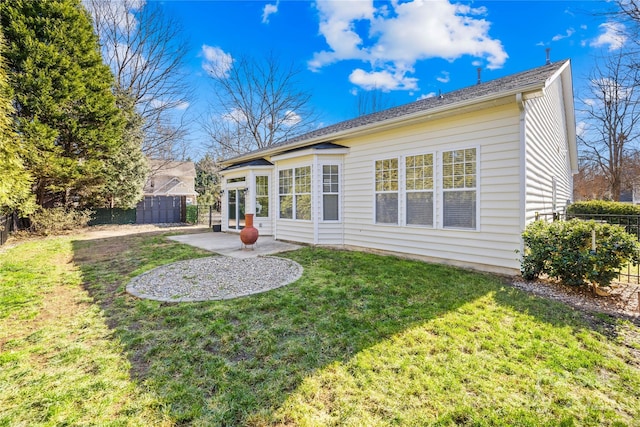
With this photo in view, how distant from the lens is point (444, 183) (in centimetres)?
653

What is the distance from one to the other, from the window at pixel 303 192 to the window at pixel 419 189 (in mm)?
3218

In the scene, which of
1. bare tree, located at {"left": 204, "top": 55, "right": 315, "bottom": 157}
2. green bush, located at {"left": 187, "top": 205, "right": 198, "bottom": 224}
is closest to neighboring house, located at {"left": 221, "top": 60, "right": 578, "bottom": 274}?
green bush, located at {"left": 187, "top": 205, "right": 198, "bottom": 224}

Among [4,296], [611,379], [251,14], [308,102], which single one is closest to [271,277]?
[4,296]

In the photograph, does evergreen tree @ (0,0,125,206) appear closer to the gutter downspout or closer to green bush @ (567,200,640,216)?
the gutter downspout

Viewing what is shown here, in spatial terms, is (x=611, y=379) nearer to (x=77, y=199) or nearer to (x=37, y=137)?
(x=37, y=137)

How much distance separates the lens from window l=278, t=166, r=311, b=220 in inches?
367

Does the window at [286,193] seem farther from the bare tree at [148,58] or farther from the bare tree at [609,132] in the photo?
the bare tree at [609,132]

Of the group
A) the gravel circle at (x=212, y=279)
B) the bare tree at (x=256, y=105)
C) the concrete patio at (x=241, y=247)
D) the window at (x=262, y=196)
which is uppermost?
the bare tree at (x=256, y=105)

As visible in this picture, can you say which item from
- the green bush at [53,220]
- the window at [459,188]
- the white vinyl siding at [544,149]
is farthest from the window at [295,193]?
the green bush at [53,220]

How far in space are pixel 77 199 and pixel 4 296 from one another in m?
12.6

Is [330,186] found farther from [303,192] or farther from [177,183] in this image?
[177,183]

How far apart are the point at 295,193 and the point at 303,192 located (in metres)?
0.42

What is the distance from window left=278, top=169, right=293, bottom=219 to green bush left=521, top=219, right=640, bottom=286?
6733 mm

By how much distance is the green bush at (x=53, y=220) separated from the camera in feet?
39.4
